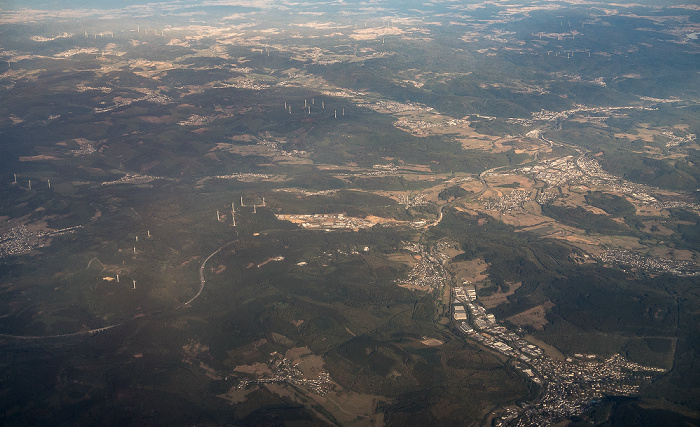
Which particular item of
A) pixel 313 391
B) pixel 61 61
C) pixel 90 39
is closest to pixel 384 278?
pixel 313 391

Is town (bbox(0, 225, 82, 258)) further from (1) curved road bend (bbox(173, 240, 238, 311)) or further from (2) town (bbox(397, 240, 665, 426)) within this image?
(2) town (bbox(397, 240, 665, 426))

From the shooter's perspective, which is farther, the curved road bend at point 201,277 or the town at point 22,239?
the town at point 22,239

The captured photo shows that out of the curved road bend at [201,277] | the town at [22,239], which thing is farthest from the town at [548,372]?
the town at [22,239]

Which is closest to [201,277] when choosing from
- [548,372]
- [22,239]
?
[22,239]

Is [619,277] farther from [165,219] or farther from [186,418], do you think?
[165,219]

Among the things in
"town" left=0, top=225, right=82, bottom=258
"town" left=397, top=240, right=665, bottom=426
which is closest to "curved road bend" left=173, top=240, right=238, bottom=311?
"town" left=0, top=225, right=82, bottom=258

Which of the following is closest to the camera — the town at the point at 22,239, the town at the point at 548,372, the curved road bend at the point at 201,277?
the town at the point at 548,372

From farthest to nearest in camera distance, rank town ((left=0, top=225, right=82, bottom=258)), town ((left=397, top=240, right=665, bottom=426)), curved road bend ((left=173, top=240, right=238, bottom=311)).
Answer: town ((left=0, top=225, right=82, bottom=258)) → curved road bend ((left=173, top=240, right=238, bottom=311)) → town ((left=397, top=240, right=665, bottom=426))

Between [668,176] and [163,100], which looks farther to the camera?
[163,100]

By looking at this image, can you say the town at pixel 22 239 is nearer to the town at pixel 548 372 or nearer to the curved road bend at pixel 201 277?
the curved road bend at pixel 201 277

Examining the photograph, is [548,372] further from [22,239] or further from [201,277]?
[22,239]

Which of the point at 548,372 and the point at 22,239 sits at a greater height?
the point at 548,372
